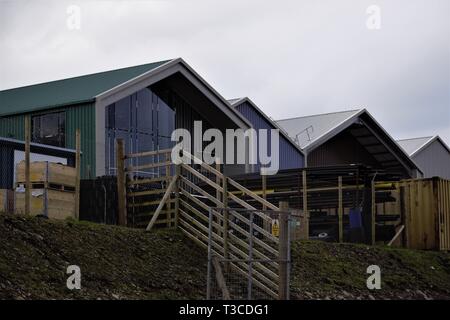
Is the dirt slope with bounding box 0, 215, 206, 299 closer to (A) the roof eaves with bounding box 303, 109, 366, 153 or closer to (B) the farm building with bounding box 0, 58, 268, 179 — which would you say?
(B) the farm building with bounding box 0, 58, 268, 179

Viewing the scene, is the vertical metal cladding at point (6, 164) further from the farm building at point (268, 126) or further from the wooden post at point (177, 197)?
the farm building at point (268, 126)

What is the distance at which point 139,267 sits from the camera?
61.8 feet

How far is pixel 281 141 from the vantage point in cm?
4409

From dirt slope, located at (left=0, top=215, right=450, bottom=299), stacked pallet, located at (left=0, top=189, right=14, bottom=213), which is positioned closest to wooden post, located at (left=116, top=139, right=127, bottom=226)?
dirt slope, located at (left=0, top=215, right=450, bottom=299)

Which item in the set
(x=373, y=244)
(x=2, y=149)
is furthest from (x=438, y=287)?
(x=2, y=149)

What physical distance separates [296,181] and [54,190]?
31.3 feet

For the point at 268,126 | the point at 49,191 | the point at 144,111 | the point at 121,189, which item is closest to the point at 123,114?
the point at 144,111

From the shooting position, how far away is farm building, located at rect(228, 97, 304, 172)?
4328 centimetres

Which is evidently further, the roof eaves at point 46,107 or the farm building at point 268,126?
the farm building at point 268,126

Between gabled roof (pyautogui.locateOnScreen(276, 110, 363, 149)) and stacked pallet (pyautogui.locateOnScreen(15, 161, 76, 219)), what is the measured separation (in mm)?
23314

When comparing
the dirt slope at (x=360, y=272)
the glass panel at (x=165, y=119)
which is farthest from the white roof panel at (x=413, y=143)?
the dirt slope at (x=360, y=272)

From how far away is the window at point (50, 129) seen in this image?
35.2 metres

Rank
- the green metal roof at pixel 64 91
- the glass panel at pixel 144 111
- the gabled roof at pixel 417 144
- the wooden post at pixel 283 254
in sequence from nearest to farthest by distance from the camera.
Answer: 1. the wooden post at pixel 283 254
2. the green metal roof at pixel 64 91
3. the glass panel at pixel 144 111
4. the gabled roof at pixel 417 144

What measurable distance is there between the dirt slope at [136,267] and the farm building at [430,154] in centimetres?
3270
